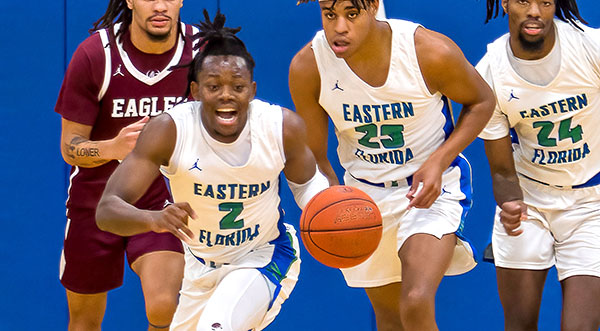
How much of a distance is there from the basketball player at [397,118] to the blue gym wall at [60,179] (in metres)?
1.45

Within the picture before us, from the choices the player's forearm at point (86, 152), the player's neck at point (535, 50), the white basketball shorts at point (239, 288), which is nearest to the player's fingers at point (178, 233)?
the white basketball shorts at point (239, 288)

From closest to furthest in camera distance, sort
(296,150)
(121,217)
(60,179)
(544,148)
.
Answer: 1. (121,217)
2. (296,150)
3. (544,148)
4. (60,179)

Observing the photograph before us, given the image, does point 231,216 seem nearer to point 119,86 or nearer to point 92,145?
point 92,145

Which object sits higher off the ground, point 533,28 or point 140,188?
point 533,28

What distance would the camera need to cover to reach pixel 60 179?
6004 mm

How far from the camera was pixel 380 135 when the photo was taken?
4.45 metres

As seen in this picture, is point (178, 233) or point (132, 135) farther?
point (132, 135)

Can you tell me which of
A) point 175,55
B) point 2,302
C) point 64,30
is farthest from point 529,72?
point 2,302

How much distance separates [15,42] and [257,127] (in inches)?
100

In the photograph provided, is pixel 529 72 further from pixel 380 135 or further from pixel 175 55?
pixel 175 55

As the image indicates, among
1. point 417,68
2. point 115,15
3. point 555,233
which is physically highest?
point 115,15

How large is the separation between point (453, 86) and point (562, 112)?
634mm

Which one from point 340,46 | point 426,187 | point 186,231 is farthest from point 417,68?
point 186,231

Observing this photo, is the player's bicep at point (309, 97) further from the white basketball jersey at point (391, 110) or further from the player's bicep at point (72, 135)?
the player's bicep at point (72, 135)
